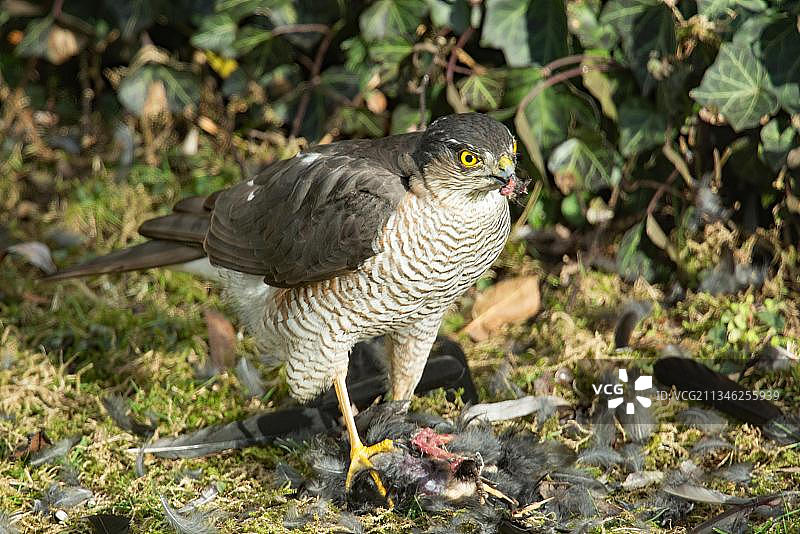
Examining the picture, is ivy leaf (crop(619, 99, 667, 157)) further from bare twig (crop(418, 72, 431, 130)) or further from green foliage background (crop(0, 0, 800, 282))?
bare twig (crop(418, 72, 431, 130))

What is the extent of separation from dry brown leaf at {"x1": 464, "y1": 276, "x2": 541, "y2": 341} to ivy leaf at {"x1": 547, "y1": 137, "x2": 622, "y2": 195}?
55 centimetres

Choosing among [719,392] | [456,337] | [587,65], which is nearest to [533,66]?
[587,65]

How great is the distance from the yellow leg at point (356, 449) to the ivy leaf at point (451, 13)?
71.8 inches

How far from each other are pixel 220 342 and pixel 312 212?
1.14 meters

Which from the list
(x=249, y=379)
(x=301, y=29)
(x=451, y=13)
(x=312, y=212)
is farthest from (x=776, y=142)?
(x=249, y=379)

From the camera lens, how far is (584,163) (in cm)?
428

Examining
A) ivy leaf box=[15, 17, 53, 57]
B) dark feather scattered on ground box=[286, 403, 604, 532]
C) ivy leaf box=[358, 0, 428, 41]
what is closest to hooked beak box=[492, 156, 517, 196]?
dark feather scattered on ground box=[286, 403, 604, 532]

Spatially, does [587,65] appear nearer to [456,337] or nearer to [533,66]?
[533,66]

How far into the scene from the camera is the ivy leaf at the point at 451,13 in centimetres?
426

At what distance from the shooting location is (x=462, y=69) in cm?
435

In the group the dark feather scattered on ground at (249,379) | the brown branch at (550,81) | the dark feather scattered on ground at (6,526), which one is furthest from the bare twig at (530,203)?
the dark feather scattered on ground at (6,526)

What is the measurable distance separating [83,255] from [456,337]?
2.00 m

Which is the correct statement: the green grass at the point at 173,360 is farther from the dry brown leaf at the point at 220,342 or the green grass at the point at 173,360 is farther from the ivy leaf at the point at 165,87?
the ivy leaf at the point at 165,87

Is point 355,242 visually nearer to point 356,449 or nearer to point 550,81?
point 356,449
